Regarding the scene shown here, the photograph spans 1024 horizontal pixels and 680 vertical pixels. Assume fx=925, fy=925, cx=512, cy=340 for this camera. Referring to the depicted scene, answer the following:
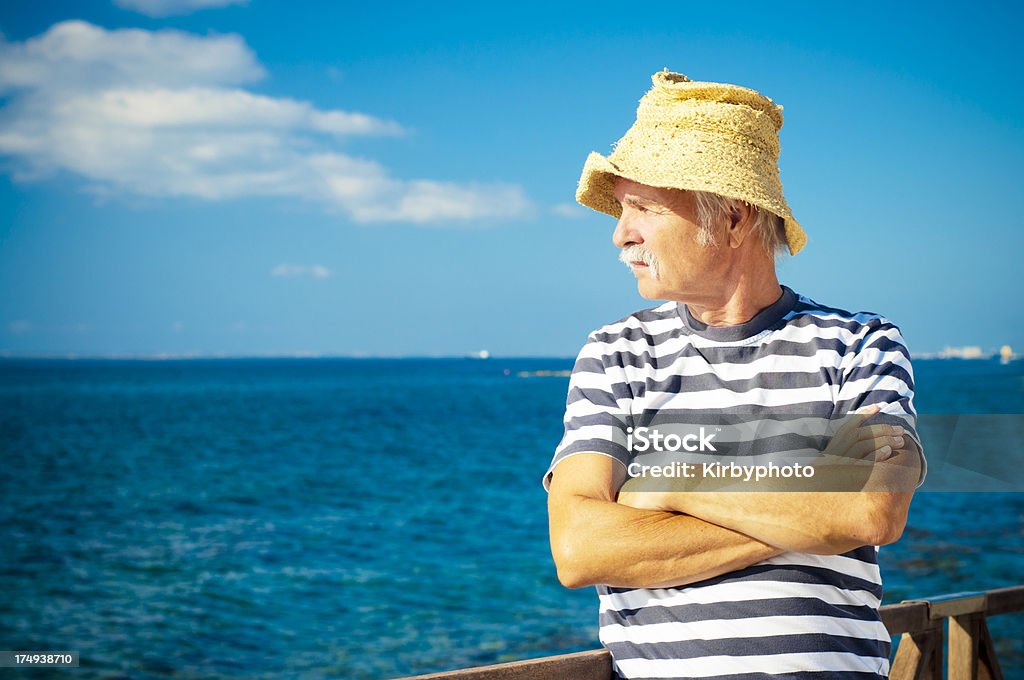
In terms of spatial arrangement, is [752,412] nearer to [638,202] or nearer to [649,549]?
[649,549]

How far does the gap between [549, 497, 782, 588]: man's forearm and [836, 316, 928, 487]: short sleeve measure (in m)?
0.32

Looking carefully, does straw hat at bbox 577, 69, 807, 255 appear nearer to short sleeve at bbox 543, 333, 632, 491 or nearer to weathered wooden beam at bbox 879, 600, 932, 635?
short sleeve at bbox 543, 333, 632, 491

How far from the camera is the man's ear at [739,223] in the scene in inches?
72.0

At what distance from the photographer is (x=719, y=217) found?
1.81m

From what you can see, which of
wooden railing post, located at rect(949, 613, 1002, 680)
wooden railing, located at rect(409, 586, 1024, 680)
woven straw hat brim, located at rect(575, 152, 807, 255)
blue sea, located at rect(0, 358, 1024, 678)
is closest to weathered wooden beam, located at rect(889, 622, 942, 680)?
wooden railing, located at rect(409, 586, 1024, 680)

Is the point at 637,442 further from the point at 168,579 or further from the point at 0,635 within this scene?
the point at 168,579

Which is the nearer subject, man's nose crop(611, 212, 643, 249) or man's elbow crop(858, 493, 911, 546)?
man's elbow crop(858, 493, 911, 546)

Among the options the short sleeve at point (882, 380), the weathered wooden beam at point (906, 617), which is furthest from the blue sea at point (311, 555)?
the short sleeve at point (882, 380)

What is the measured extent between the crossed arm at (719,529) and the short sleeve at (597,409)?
14 cm

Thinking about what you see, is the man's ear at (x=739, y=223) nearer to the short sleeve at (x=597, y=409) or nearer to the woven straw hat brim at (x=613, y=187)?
the woven straw hat brim at (x=613, y=187)

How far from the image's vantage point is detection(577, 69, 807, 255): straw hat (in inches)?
69.1

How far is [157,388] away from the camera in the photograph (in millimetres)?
71875

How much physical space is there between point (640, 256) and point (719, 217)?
6.9 inches

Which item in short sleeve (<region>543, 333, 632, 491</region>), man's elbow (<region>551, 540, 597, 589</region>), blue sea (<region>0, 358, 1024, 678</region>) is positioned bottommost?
blue sea (<region>0, 358, 1024, 678</region>)
